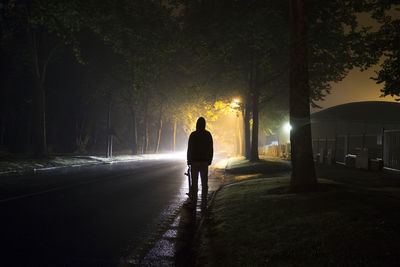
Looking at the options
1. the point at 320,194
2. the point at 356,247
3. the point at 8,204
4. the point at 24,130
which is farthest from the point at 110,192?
the point at 24,130

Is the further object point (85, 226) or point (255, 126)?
point (255, 126)

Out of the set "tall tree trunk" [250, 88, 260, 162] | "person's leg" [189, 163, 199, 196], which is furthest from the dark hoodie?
"tall tree trunk" [250, 88, 260, 162]

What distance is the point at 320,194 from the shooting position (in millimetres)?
7449

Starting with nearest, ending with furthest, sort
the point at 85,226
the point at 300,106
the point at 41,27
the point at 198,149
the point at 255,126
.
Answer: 1. the point at 85,226
2. the point at 198,149
3. the point at 300,106
4. the point at 41,27
5. the point at 255,126

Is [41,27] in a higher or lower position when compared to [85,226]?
higher

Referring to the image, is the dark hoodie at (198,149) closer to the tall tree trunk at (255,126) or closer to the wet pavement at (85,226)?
the wet pavement at (85,226)

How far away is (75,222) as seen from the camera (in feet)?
→ 21.3

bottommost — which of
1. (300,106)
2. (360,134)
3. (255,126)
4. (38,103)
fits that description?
(300,106)

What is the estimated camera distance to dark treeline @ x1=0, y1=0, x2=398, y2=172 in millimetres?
17062

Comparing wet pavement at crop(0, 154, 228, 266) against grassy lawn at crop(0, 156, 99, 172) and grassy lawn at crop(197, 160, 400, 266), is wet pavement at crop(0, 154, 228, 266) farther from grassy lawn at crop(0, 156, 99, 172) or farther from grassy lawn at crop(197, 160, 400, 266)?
grassy lawn at crop(0, 156, 99, 172)

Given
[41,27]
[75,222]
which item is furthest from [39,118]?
[75,222]

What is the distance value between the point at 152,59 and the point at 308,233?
28.8 metres

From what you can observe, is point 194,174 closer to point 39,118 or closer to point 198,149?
point 198,149

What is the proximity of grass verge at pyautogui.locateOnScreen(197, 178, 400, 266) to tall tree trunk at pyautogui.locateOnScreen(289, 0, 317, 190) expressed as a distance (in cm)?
167
